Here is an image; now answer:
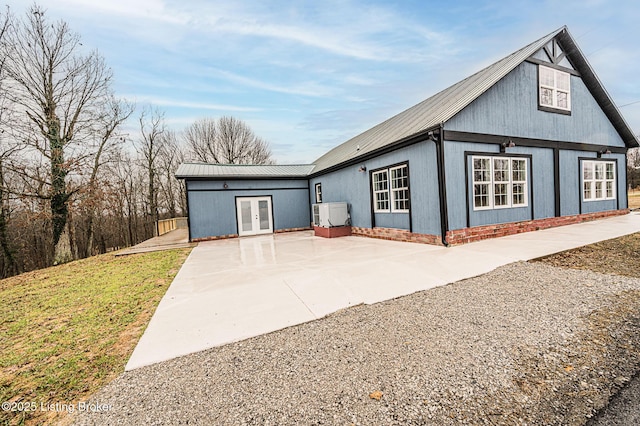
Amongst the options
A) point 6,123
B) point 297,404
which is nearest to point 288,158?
point 6,123

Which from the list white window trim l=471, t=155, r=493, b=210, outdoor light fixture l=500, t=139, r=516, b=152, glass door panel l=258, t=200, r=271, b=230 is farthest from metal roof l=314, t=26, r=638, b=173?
glass door panel l=258, t=200, r=271, b=230

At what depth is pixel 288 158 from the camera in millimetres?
33531

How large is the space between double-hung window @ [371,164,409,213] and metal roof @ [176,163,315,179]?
5.88 m

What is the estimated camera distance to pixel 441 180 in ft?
23.5

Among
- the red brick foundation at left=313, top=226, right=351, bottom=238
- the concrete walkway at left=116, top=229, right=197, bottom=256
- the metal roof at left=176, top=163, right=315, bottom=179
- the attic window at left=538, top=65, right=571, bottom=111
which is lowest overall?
the concrete walkway at left=116, top=229, right=197, bottom=256

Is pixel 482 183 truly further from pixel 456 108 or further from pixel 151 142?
pixel 151 142

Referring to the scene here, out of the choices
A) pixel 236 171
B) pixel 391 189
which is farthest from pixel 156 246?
pixel 391 189

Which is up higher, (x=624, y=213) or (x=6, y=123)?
(x=6, y=123)

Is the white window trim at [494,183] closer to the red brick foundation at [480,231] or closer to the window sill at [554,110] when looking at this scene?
the red brick foundation at [480,231]

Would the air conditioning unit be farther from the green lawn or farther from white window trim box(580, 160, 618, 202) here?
white window trim box(580, 160, 618, 202)

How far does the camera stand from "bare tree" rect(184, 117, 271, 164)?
27.3 meters

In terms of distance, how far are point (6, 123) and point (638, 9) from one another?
23.4 metres

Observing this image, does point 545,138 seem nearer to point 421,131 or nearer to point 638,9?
point 421,131

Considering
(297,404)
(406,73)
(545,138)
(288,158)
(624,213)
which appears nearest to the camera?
(297,404)
